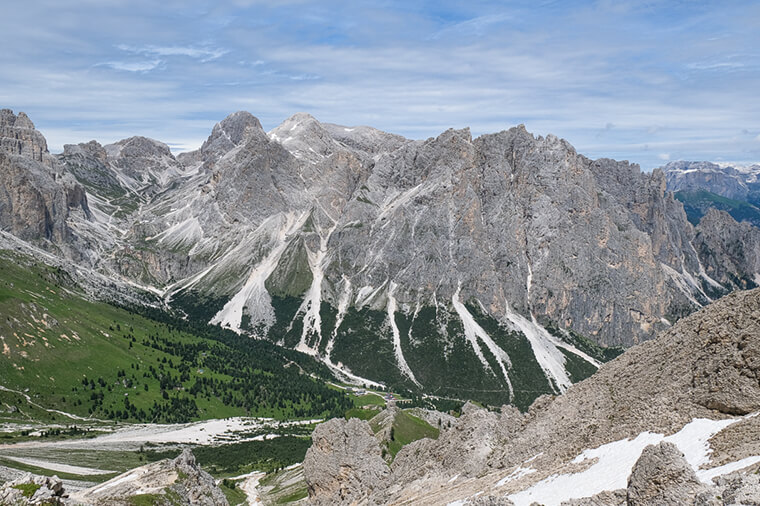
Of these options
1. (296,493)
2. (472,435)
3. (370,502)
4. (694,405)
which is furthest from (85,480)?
(694,405)

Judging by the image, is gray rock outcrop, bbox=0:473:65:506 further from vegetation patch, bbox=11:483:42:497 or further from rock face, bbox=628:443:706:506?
rock face, bbox=628:443:706:506

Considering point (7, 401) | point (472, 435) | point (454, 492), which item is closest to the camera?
point (454, 492)

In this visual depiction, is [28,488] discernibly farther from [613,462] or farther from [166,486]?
[613,462]

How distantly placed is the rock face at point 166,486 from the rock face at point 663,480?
45444mm

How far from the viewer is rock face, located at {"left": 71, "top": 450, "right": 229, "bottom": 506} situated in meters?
59.1

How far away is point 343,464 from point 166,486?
24.4 m

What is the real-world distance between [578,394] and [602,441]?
10.4 m

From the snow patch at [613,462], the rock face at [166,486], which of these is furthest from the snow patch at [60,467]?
the snow patch at [613,462]

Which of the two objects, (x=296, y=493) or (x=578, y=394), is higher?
(x=578, y=394)

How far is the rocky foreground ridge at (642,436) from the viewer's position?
29234 millimetres

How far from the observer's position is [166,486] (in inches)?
2461

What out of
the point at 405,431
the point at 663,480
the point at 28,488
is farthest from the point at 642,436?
the point at 405,431

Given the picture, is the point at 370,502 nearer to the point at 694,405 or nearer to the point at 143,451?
the point at 694,405

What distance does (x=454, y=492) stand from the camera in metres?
49.8
